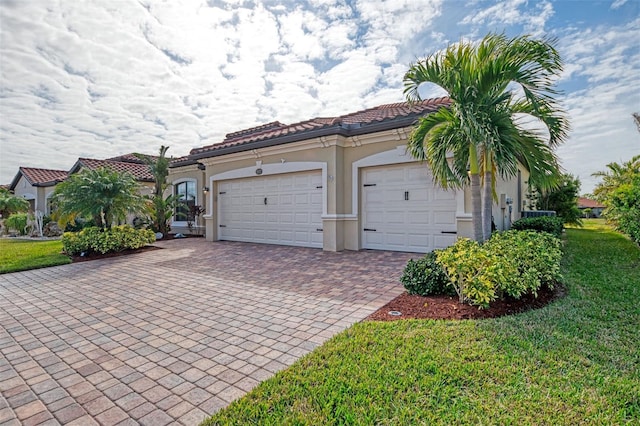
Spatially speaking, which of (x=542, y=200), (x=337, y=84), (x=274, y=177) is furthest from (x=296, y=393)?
(x=542, y=200)

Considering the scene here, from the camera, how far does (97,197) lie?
398 inches

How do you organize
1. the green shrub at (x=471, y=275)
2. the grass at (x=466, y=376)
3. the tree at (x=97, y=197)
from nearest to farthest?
the grass at (x=466, y=376), the green shrub at (x=471, y=275), the tree at (x=97, y=197)

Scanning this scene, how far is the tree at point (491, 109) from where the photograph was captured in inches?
196

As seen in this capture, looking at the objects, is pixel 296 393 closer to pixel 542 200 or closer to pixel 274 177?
pixel 274 177

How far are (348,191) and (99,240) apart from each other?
7.98m

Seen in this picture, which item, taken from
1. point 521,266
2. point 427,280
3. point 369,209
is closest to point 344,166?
point 369,209

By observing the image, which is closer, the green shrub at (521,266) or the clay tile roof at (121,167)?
the green shrub at (521,266)

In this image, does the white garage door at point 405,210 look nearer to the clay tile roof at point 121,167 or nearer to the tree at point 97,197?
the tree at point 97,197

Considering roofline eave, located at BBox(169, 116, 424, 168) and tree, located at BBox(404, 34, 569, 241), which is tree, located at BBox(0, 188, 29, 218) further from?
tree, located at BBox(404, 34, 569, 241)

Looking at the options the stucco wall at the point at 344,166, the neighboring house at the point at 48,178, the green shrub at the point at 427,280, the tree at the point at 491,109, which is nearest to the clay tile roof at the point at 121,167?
the neighboring house at the point at 48,178

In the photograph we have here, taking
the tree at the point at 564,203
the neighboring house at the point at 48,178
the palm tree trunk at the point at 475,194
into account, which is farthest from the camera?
the tree at the point at 564,203

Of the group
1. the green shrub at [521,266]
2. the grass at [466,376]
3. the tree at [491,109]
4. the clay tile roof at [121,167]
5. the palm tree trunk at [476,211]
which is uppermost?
the clay tile roof at [121,167]

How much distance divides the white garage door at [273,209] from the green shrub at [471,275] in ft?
21.1

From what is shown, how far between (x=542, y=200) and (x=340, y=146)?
654 inches
